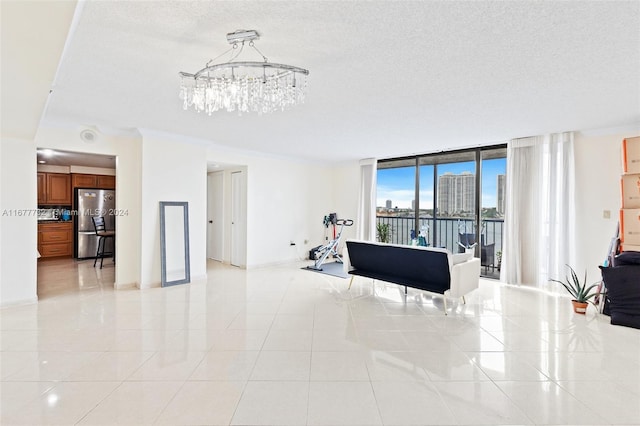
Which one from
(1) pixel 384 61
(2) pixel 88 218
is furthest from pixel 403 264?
(2) pixel 88 218

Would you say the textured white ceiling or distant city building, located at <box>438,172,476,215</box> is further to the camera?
distant city building, located at <box>438,172,476,215</box>

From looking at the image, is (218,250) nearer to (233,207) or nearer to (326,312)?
(233,207)

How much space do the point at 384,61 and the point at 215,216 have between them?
5910mm

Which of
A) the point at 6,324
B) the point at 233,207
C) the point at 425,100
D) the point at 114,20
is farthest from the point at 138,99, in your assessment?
the point at 233,207

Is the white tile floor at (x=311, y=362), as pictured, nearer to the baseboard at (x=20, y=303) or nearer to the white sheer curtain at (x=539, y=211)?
the baseboard at (x=20, y=303)

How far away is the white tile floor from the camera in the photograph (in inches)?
78.5

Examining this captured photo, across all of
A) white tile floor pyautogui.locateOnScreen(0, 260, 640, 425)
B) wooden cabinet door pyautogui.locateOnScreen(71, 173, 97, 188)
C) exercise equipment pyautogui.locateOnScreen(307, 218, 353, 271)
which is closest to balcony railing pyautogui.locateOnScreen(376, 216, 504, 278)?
exercise equipment pyautogui.locateOnScreen(307, 218, 353, 271)

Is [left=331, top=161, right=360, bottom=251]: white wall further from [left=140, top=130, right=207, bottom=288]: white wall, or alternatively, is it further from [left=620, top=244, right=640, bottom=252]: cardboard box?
[left=620, top=244, right=640, bottom=252]: cardboard box

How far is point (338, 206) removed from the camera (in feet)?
26.6

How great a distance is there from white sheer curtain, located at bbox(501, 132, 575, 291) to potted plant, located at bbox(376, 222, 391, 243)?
106 inches

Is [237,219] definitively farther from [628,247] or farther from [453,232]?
[628,247]

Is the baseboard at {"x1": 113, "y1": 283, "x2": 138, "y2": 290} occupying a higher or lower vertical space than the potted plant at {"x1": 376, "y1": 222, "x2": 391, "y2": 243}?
lower

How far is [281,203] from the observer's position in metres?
7.05

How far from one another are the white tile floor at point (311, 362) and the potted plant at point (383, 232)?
321 cm
